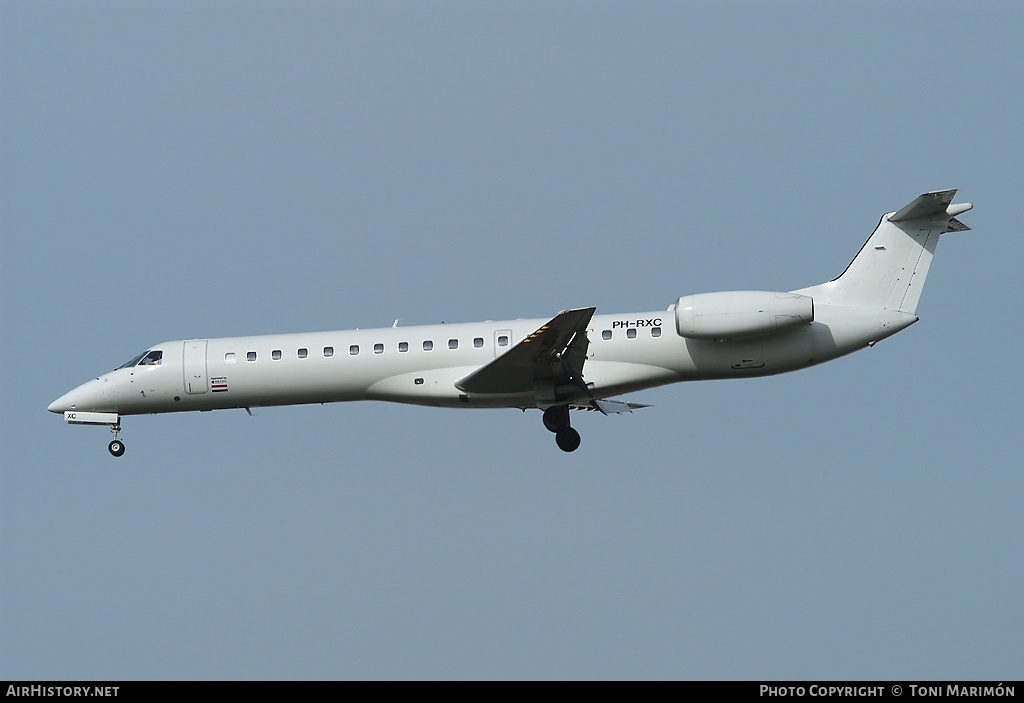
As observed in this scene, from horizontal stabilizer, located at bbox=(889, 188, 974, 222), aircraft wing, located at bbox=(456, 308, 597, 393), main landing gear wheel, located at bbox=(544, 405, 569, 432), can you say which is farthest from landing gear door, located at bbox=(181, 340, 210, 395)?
horizontal stabilizer, located at bbox=(889, 188, 974, 222)

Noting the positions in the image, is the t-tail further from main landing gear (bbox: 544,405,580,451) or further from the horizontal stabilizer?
main landing gear (bbox: 544,405,580,451)

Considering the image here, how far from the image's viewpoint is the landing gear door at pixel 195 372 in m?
26.5

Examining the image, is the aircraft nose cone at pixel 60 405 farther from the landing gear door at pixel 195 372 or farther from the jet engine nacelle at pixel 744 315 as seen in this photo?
the jet engine nacelle at pixel 744 315

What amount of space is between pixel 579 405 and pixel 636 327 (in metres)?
2.33

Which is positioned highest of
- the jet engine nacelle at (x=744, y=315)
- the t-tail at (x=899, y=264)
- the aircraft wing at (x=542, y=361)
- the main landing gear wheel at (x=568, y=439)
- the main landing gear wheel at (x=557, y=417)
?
the t-tail at (x=899, y=264)

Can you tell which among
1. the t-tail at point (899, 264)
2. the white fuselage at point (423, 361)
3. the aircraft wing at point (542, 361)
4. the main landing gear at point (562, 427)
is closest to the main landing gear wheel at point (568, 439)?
the main landing gear at point (562, 427)

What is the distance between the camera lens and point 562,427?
25812mm

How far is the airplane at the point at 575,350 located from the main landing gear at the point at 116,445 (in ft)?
2.59

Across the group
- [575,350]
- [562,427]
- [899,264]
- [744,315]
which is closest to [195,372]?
[562,427]

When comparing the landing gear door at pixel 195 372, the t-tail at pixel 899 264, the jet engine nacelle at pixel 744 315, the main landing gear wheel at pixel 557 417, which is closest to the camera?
the jet engine nacelle at pixel 744 315

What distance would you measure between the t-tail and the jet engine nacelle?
58.8 inches
